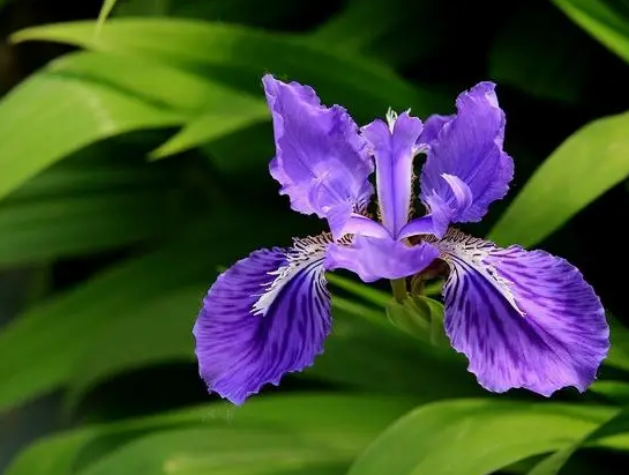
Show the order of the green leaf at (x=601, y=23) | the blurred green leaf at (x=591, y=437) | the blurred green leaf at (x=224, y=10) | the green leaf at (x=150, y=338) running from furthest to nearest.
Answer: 1. the blurred green leaf at (x=224, y=10)
2. the green leaf at (x=150, y=338)
3. the green leaf at (x=601, y=23)
4. the blurred green leaf at (x=591, y=437)

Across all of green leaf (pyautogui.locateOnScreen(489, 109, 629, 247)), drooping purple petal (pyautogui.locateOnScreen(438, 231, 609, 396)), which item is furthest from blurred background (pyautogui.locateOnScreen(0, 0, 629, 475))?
drooping purple petal (pyautogui.locateOnScreen(438, 231, 609, 396))

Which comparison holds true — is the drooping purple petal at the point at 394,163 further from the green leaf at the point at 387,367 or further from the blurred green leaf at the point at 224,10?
the blurred green leaf at the point at 224,10

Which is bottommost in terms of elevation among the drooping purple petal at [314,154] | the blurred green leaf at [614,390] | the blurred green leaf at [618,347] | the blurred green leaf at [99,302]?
the blurred green leaf at [99,302]

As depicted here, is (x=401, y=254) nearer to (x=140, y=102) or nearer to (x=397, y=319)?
(x=397, y=319)

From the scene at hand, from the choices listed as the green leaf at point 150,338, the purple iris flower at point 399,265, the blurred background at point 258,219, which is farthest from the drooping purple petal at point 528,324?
the green leaf at point 150,338

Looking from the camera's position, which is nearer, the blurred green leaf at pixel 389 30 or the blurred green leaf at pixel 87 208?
the blurred green leaf at pixel 389 30

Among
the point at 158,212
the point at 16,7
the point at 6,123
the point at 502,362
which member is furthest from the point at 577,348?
the point at 16,7

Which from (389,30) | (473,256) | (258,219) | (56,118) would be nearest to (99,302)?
(258,219)

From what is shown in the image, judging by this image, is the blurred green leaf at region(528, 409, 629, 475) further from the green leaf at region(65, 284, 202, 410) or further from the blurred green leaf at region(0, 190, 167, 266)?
the blurred green leaf at region(0, 190, 167, 266)
